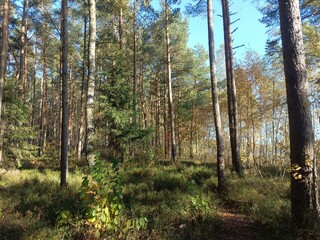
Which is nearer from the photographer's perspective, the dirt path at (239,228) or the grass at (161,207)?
the grass at (161,207)

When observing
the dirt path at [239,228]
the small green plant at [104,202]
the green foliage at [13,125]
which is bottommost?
the dirt path at [239,228]

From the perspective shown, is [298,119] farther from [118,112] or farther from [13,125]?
[13,125]

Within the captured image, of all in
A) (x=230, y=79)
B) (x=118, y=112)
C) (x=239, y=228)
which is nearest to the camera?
(x=239, y=228)

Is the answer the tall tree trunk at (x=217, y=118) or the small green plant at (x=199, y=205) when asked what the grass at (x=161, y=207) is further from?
the tall tree trunk at (x=217, y=118)

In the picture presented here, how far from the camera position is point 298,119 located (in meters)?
4.23

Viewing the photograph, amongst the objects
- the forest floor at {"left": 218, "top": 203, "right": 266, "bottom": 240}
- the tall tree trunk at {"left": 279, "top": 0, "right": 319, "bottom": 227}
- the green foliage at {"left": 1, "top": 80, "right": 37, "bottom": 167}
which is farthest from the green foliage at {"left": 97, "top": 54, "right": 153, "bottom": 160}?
the tall tree trunk at {"left": 279, "top": 0, "right": 319, "bottom": 227}

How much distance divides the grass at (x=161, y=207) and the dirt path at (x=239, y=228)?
0.48ft

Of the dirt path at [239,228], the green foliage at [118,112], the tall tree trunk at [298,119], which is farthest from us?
the green foliage at [118,112]


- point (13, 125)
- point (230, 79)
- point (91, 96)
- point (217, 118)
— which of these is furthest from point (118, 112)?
point (13, 125)

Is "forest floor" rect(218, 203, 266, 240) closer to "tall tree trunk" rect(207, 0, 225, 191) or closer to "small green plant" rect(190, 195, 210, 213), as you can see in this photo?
"small green plant" rect(190, 195, 210, 213)

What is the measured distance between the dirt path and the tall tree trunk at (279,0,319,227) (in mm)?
934

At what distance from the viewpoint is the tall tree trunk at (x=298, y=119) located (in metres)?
4.10

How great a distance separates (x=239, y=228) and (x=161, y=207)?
1.83 metres

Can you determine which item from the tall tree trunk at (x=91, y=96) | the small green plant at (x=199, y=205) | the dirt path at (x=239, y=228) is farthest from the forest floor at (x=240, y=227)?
the tall tree trunk at (x=91, y=96)
